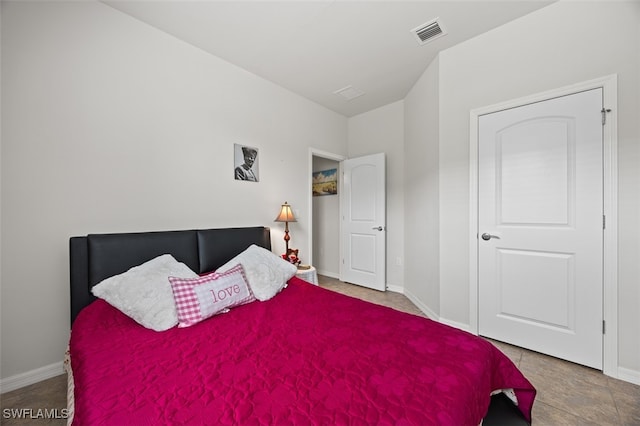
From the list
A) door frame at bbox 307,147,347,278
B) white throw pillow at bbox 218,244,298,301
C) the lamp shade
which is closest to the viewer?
white throw pillow at bbox 218,244,298,301

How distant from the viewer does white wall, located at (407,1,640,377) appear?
170cm

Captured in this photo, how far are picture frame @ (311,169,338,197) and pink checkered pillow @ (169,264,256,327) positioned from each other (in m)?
2.76

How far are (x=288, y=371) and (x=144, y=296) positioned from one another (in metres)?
1.02

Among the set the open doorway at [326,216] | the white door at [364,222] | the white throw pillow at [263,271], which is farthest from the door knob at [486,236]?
the open doorway at [326,216]

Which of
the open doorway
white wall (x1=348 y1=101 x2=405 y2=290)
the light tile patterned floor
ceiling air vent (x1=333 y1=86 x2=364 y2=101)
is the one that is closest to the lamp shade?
the open doorway

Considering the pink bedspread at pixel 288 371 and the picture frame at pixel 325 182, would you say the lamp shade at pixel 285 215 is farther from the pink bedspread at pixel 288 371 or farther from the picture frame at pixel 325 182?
the pink bedspread at pixel 288 371

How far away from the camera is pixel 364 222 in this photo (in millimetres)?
3879

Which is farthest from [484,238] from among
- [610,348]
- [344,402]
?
[344,402]

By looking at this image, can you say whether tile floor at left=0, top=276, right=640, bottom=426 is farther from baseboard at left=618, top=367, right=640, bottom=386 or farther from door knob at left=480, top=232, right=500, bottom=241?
door knob at left=480, top=232, right=500, bottom=241

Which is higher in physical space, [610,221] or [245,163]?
[245,163]

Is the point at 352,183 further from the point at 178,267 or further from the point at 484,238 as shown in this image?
the point at 178,267

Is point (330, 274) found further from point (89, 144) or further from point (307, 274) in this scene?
point (89, 144)

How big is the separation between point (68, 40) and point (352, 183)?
10.7 ft

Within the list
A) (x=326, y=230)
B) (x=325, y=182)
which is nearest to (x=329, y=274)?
(x=326, y=230)
